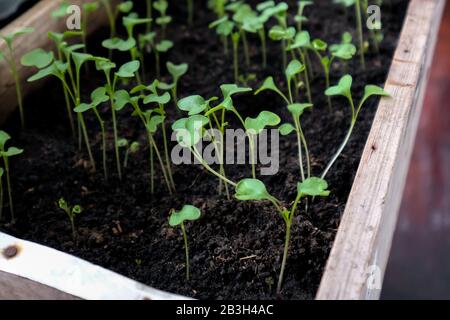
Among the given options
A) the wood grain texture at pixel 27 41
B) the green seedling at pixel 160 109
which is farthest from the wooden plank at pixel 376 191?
the wood grain texture at pixel 27 41

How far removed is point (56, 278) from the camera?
29.3 inches

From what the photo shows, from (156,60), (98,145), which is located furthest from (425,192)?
(98,145)

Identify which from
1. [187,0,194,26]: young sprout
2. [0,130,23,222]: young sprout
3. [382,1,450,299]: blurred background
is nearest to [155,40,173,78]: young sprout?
[187,0,194,26]: young sprout

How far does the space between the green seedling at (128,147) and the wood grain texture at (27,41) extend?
250 mm

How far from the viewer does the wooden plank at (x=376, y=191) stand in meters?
0.69

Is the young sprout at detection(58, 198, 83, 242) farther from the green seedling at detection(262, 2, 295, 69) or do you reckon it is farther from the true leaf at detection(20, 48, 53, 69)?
the green seedling at detection(262, 2, 295, 69)

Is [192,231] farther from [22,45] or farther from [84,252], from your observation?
[22,45]

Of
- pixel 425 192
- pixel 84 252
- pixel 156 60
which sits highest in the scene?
pixel 156 60

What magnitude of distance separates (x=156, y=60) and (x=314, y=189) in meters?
0.71

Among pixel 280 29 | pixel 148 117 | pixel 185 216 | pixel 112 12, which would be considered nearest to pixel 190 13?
pixel 112 12

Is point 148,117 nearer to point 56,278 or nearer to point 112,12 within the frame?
point 56,278

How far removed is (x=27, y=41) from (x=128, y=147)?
0.29 metres

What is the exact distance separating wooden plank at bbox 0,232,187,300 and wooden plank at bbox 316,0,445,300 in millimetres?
199

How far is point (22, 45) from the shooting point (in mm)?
1140
